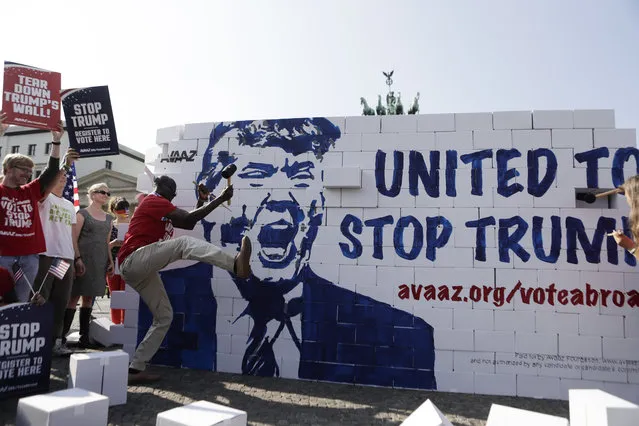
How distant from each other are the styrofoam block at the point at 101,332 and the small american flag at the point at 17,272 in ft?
5.40

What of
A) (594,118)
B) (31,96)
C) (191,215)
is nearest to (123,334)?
(191,215)

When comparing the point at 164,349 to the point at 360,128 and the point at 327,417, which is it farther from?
the point at 360,128

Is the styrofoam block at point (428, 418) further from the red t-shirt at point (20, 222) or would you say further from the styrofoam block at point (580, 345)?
the red t-shirt at point (20, 222)

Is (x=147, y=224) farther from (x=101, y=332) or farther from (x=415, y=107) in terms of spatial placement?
(x=415, y=107)

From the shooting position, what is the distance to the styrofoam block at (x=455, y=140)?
412 centimetres

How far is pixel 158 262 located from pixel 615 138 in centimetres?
434

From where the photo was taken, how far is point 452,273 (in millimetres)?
4016

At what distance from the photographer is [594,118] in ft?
12.9

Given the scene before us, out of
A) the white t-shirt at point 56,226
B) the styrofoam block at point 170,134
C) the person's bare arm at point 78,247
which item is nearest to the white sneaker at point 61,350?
the person's bare arm at point 78,247

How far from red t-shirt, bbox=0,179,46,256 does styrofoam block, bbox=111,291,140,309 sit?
3.39 ft

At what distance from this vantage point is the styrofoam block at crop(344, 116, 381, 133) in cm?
434

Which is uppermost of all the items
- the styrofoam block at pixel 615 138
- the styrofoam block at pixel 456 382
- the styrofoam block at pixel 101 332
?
the styrofoam block at pixel 615 138

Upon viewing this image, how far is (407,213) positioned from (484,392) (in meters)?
1.77

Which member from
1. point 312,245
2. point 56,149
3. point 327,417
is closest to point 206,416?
point 327,417
